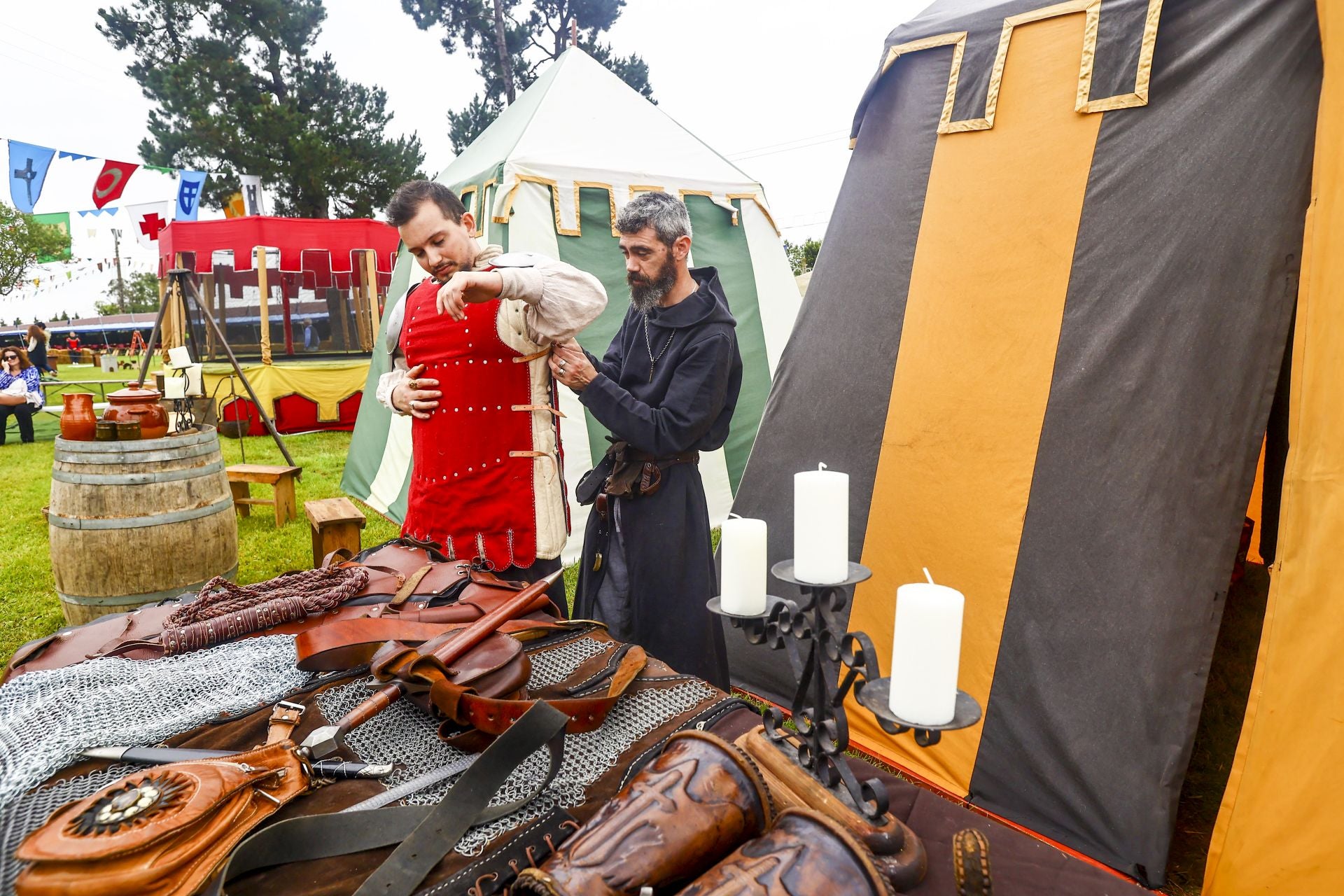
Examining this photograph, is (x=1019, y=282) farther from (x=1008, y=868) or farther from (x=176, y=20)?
(x=176, y=20)

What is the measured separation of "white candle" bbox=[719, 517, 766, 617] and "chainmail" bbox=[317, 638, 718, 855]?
290 mm

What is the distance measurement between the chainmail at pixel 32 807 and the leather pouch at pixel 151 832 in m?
0.03

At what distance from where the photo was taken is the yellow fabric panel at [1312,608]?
1.55m

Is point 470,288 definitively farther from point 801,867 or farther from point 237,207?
point 237,207

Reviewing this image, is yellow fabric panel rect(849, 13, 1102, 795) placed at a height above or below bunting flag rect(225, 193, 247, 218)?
below

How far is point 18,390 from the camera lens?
9.86 m

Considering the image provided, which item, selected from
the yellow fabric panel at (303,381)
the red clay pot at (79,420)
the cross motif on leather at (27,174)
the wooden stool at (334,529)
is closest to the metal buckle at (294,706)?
the red clay pot at (79,420)

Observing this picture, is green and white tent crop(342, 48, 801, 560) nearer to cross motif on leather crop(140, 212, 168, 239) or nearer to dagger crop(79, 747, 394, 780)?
dagger crop(79, 747, 394, 780)

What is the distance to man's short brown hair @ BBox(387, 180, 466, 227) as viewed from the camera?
201 cm

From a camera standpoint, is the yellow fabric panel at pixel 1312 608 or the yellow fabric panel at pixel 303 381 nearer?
the yellow fabric panel at pixel 1312 608

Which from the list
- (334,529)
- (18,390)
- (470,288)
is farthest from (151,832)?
(18,390)

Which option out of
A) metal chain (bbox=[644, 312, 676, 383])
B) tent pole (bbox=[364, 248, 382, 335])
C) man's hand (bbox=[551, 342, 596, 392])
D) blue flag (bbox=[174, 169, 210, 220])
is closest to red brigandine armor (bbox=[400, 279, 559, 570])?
man's hand (bbox=[551, 342, 596, 392])

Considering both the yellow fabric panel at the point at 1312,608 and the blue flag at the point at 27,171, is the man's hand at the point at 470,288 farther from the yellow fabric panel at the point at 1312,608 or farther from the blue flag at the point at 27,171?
the blue flag at the point at 27,171

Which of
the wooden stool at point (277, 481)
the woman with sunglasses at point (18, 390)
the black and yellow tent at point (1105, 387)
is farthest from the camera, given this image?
the woman with sunglasses at point (18, 390)
